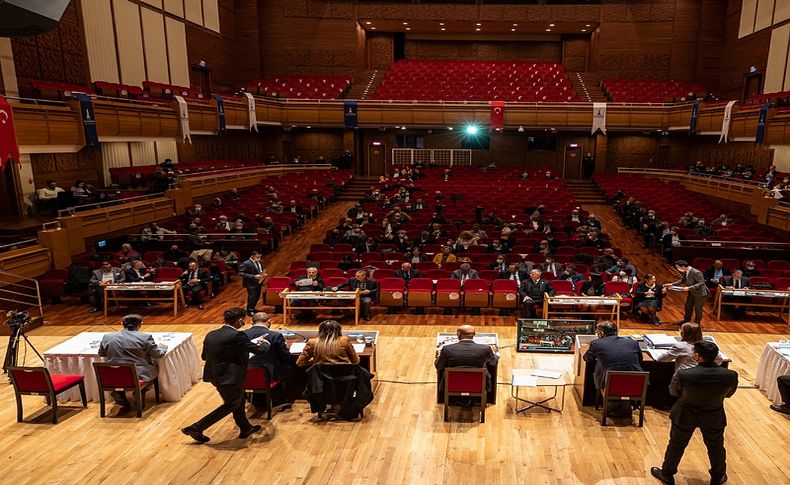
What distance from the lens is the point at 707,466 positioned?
182 inches

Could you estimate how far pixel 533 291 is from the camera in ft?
28.3

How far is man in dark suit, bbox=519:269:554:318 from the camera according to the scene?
28.1ft

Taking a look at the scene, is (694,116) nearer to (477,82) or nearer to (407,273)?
(477,82)

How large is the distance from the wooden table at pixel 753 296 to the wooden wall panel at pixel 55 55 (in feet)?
51.5

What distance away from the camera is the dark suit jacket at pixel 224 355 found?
4.61 metres

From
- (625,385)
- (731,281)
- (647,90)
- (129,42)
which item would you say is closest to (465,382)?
(625,385)

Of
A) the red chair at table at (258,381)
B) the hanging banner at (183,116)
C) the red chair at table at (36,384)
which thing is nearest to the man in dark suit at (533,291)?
the red chair at table at (258,381)

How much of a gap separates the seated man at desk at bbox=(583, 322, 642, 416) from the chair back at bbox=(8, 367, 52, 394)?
5.61 meters

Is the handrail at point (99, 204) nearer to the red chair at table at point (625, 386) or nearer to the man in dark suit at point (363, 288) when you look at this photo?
the man in dark suit at point (363, 288)

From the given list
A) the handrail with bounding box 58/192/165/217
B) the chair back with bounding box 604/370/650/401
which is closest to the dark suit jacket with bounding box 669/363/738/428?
the chair back with bounding box 604/370/650/401

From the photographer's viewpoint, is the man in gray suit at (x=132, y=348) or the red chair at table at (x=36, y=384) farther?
the man in gray suit at (x=132, y=348)

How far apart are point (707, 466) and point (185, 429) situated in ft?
15.9

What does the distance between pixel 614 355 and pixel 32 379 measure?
5.94 m

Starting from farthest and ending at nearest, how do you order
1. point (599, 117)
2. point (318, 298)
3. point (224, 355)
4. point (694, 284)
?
1. point (599, 117)
2. point (318, 298)
3. point (694, 284)
4. point (224, 355)
